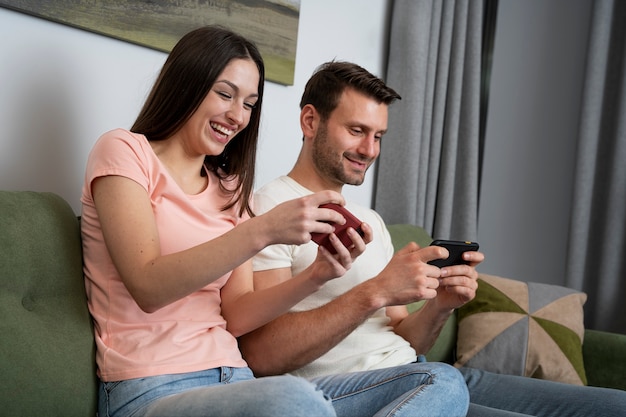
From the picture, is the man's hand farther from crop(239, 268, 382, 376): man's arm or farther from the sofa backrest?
the sofa backrest

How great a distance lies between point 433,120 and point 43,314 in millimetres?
2040

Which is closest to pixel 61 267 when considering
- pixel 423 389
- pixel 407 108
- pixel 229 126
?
pixel 229 126

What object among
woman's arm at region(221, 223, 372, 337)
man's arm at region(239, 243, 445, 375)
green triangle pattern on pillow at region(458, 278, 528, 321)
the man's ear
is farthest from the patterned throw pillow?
woman's arm at region(221, 223, 372, 337)

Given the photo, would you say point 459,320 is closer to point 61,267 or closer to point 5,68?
point 61,267

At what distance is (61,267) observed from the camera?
1411mm

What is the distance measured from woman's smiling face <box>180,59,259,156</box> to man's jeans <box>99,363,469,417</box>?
49 centimetres

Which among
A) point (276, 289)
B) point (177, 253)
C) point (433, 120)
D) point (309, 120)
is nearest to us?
point (177, 253)

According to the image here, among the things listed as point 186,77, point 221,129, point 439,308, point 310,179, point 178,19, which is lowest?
point 439,308

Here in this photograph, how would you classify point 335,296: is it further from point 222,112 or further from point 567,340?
point 567,340

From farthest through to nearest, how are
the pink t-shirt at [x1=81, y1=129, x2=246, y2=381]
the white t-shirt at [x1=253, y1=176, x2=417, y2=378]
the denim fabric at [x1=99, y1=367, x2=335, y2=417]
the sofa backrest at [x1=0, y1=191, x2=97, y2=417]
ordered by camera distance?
the white t-shirt at [x1=253, y1=176, x2=417, y2=378]
the pink t-shirt at [x1=81, y1=129, x2=246, y2=381]
the sofa backrest at [x1=0, y1=191, x2=97, y2=417]
the denim fabric at [x1=99, y1=367, x2=335, y2=417]

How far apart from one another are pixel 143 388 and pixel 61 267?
0.99 feet

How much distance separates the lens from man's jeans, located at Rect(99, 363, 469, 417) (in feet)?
3.57

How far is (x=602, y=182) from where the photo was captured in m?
3.11

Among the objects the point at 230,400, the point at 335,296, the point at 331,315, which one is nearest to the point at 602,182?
the point at 335,296
